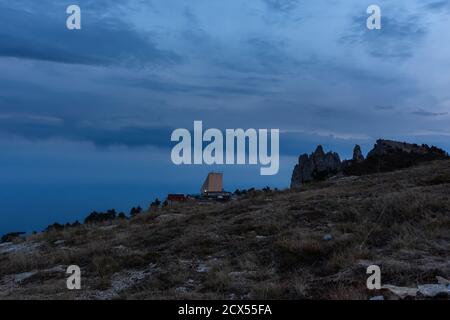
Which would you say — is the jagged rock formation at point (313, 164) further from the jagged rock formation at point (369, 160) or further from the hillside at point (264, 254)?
the hillside at point (264, 254)

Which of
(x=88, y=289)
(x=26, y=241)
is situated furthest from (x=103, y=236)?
(x=88, y=289)

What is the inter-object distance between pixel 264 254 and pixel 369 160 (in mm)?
24118

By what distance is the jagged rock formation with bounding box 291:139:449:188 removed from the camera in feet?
97.0

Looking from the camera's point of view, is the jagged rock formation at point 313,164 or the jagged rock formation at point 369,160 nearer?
the jagged rock formation at point 369,160

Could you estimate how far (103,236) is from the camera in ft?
52.4

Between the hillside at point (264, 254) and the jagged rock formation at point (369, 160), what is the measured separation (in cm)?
1084

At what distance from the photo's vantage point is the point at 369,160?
109 feet

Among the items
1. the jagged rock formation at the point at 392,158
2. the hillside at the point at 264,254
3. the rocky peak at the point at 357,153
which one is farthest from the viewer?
the rocky peak at the point at 357,153

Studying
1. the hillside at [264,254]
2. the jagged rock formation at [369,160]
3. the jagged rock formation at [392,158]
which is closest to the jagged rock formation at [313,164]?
the jagged rock formation at [369,160]

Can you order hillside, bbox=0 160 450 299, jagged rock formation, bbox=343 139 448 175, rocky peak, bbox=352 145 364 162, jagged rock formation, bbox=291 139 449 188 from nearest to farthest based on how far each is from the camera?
hillside, bbox=0 160 450 299 → jagged rock formation, bbox=343 139 448 175 → jagged rock formation, bbox=291 139 449 188 → rocky peak, bbox=352 145 364 162

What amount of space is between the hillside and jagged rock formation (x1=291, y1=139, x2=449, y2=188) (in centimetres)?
1084

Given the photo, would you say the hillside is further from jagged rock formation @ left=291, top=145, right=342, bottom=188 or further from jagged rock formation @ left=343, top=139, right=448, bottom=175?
jagged rock formation @ left=291, top=145, right=342, bottom=188

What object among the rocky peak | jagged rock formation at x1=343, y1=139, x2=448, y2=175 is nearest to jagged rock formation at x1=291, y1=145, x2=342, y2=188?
the rocky peak

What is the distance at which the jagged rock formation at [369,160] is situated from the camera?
2958cm
